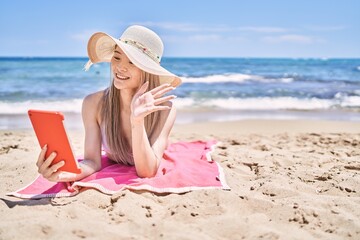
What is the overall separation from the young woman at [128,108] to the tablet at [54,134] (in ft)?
0.18

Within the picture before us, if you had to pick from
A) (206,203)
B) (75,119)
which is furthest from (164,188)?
(75,119)

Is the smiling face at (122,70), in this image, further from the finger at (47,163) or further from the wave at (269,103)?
the wave at (269,103)

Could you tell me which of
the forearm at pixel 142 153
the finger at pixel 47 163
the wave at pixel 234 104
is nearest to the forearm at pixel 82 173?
the finger at pixel 47 163

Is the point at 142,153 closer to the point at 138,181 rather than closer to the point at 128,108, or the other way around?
the point at 138,181

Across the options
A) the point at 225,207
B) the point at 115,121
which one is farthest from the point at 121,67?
the point at 225,207

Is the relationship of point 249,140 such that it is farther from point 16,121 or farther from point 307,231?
point 16,121

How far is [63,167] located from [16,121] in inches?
224

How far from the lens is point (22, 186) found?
385cm

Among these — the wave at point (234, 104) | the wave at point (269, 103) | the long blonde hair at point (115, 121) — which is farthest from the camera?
the wave at point (269, 103)

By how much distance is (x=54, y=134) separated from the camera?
117 inches

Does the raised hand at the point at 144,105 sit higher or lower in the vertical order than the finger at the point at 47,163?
higher

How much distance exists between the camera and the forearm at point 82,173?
3.47 meters

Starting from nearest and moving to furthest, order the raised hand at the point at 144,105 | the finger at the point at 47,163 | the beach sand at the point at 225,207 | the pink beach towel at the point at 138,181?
1. the beach sand at the point at 225,207
2. the finger at the point at 47,163
3. the raised hand at the point at 144,105
4. the pink beach towel at the point at 138,181

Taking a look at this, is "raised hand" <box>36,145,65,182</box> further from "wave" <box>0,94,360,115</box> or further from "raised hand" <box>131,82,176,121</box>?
"wave" <box>0,94,360,115</box>
